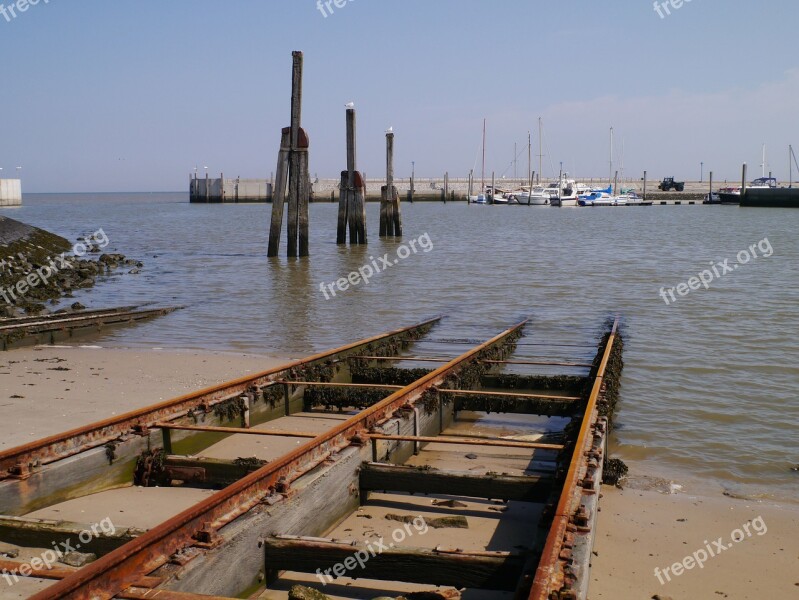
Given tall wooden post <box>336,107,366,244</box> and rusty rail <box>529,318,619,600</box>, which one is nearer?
rusty rail <box>529,318,619,600</box>

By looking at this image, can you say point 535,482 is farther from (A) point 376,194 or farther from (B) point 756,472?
(A) point 376,194

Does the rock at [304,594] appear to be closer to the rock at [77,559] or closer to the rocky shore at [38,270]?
the rock at [77,559]

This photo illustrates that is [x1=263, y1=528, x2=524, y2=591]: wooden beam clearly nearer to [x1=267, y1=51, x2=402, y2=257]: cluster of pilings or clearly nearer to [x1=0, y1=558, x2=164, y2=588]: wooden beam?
[x1=0, y1=558, x2=164, y2=588]: wooden beam

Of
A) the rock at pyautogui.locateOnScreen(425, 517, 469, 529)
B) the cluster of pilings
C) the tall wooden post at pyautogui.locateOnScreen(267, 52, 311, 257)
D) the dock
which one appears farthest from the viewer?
the cluster of pilings

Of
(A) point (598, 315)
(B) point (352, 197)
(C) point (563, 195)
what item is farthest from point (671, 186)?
(A) point (598, 315)

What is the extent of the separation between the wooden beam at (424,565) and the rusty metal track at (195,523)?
1.62 feet

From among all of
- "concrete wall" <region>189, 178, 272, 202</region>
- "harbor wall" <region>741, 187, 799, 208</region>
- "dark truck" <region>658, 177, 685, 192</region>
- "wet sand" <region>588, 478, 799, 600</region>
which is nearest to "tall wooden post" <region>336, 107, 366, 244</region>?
"wet sand" <region>588, 478, 799, 600</region>

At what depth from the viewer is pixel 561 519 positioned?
3.63 meters

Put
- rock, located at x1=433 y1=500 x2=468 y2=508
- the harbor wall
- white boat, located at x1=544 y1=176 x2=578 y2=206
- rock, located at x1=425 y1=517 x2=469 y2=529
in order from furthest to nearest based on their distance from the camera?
white boat, located at x1=544 y1=176 x2=578 y2=206
the harbor wall
rock, located at x1=433 y1=500 x2=468 y2=508
rock, located at x1=425 y1=517 x2=469 y2=529

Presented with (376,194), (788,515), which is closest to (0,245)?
(788,515)

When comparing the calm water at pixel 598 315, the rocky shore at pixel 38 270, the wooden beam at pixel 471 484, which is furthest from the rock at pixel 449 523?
the rocky shore at pixel 38 270

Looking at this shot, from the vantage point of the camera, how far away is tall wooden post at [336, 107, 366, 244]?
26.9 meters

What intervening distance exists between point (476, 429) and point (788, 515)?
8.69 ft

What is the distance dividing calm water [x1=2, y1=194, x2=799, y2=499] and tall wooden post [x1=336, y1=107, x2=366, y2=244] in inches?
31.2
